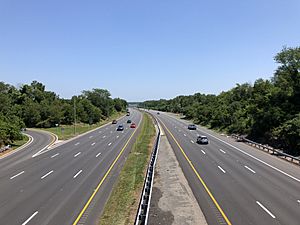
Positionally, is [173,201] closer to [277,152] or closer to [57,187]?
[57,187]

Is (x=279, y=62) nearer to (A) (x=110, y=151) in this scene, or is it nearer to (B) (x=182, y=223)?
(A) (x=110, y=151)

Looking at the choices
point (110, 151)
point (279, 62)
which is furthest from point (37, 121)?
point (279, 62)

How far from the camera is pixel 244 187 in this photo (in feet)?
72.8

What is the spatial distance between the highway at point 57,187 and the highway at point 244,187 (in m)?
6.37

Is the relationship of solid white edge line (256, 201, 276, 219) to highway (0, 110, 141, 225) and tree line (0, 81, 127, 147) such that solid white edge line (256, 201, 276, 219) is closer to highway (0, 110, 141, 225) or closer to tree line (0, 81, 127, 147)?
highway (0, 110, 141, 225)

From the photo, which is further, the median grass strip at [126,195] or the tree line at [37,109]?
the tree line at [37,109]

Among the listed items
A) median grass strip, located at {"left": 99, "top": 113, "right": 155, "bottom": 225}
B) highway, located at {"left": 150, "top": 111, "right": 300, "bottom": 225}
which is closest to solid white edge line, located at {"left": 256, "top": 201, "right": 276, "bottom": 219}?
highway, located at {"left": 150, "top": 111, "right": 300, "bottom": 225}

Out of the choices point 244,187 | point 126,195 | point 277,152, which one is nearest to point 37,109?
point 277,152

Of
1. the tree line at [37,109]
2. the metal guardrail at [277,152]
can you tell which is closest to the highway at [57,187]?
the metal guardrail at [277,152]

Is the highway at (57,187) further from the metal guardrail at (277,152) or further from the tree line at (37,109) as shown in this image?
Result: the tree line at (37,109)

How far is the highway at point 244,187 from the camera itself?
1631 centimetres

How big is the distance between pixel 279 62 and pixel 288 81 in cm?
335

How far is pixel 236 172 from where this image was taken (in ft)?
89.8

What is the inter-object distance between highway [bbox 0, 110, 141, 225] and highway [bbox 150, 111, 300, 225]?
20.9 feet
